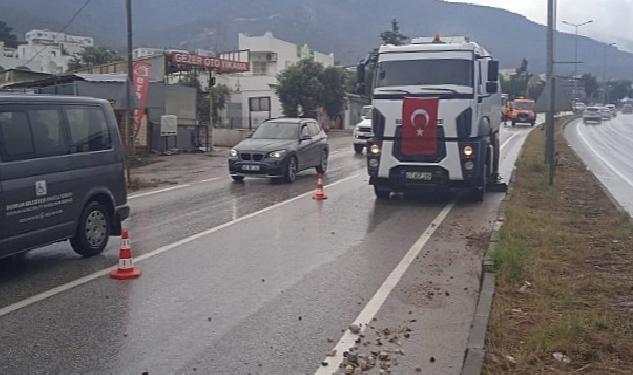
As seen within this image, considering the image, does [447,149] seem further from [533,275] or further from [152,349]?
[152,349]

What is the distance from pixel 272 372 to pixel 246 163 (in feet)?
44.8

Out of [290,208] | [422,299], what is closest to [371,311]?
[422,299]

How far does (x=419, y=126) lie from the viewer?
14578 mm

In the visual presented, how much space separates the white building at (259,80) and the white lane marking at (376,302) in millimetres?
41736

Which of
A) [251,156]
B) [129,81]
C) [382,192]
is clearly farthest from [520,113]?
[382,192]

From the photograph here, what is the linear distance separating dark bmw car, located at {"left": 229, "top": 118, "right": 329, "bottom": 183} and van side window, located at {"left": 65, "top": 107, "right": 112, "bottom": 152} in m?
9.02

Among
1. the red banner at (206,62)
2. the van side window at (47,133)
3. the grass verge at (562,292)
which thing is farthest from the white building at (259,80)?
the van side window at (47,133)

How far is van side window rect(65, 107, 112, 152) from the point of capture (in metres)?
9.14

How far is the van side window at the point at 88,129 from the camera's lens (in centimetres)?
914

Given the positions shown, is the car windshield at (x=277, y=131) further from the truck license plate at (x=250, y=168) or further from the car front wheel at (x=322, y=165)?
the car front wheel at (x=322, y=165)

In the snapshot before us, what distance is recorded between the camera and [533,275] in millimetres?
8406

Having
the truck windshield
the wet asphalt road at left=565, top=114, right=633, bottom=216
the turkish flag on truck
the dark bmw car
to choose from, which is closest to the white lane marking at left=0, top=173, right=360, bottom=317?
the turkish flag on truck

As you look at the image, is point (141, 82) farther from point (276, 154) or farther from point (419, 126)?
point (419, 126)

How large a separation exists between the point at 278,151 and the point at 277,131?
1578 mm
